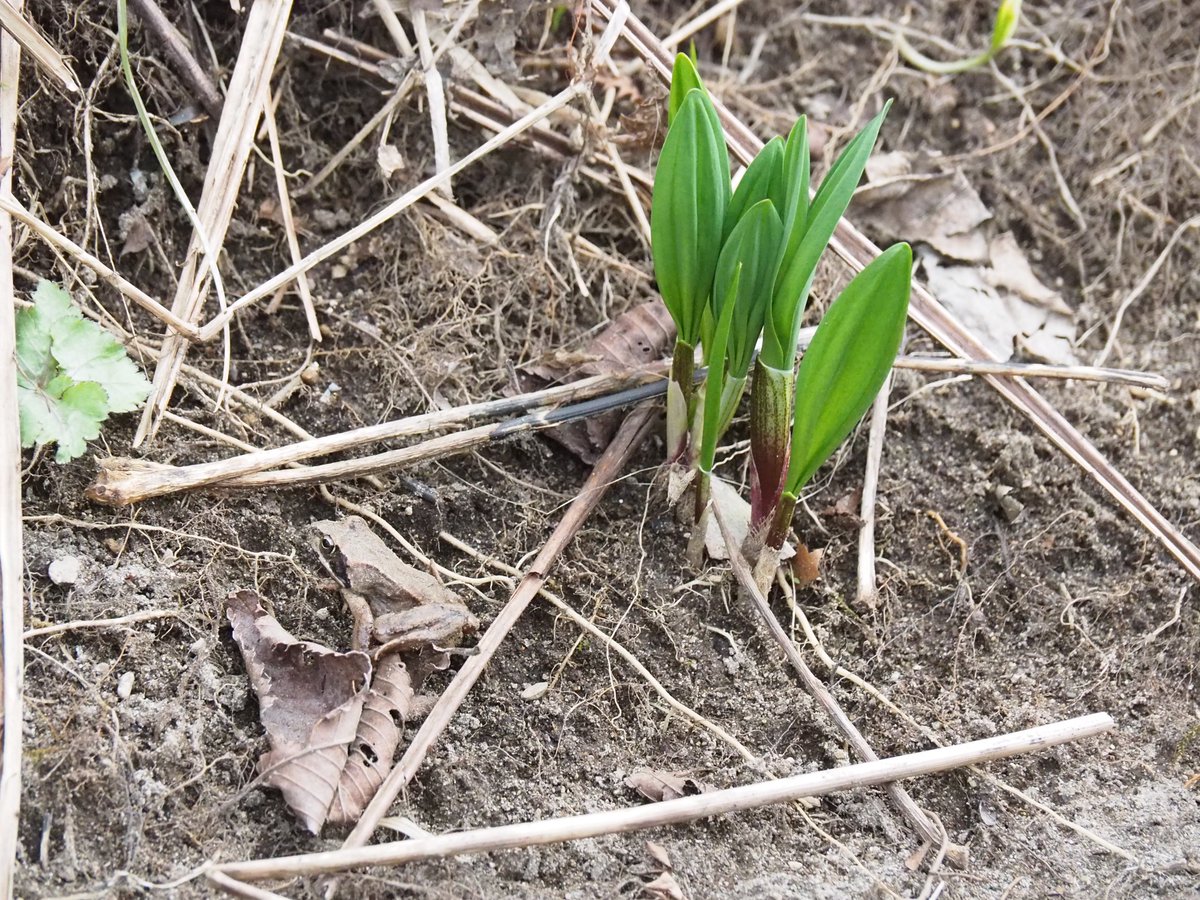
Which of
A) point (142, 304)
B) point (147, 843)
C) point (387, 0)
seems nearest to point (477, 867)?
point (147, 843)

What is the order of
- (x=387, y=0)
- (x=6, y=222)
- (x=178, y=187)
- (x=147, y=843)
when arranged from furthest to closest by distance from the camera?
1. (x=387, y=0)
2. (x=178, y=187)
3. (x=6, y=222)
4. (x=147, y=843)

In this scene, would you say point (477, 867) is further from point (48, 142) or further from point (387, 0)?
point (387, 0)

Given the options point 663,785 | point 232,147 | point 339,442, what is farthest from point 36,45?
point 663,785

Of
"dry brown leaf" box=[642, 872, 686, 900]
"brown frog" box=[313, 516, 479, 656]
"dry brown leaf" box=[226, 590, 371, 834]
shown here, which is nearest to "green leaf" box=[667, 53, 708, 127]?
"brown frog" box=[313, 516, 479, 656]

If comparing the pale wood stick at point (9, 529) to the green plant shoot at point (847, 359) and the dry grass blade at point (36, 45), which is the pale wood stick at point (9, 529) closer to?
the dry grass blade at point (36, 45)

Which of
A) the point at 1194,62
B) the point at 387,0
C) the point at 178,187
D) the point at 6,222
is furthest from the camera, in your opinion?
the point at 1194,62

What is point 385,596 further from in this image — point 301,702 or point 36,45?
point 36,45
